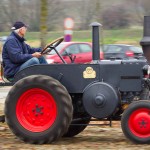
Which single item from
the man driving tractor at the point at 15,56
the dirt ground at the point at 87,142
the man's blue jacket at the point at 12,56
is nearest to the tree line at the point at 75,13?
the dirt ground at the point at 87,142

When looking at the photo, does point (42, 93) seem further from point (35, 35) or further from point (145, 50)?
point (35, 35)

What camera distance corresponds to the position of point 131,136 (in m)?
8.23

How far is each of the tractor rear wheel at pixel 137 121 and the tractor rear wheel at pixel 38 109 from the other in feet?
2.58

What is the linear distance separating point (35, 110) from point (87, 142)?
878 millimetres

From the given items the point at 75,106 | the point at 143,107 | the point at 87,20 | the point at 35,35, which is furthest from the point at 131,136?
the point at 87,20

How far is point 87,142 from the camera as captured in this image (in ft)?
28.5

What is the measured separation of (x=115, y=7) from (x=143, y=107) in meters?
47.9

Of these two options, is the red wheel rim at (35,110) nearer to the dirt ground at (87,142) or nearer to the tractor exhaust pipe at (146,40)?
the dirt ground at (87,142)

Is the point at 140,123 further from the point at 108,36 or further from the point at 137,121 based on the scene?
the point at 108,36

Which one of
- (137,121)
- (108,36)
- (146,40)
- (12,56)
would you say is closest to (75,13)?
(108,36)

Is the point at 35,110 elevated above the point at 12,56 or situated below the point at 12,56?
below

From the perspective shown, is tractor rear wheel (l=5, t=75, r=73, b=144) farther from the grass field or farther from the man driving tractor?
the grass field

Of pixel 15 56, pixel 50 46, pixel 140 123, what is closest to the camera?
pixel 140 123

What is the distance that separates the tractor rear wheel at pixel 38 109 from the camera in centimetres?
833
